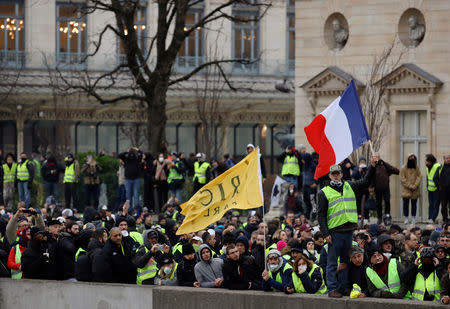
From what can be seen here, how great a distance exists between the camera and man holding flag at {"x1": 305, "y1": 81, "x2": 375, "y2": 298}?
16.2 m

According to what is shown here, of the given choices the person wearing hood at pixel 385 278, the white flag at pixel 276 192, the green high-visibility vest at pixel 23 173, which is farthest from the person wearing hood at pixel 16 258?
the green high-visibility vest at pixel 23 173

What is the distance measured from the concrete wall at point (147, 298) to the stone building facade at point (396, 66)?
13.4 meters

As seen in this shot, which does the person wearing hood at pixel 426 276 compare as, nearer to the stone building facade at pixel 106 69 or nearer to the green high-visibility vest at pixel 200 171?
the green high-visibility vest at pixel 200 171

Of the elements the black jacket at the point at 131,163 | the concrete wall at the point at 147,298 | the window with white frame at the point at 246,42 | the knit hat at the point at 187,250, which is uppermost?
the window with white frame at the point at 246,42

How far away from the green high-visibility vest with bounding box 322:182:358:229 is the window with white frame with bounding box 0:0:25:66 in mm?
41198

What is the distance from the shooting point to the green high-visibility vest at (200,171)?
31.2m

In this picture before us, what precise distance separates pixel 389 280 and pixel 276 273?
1495mm

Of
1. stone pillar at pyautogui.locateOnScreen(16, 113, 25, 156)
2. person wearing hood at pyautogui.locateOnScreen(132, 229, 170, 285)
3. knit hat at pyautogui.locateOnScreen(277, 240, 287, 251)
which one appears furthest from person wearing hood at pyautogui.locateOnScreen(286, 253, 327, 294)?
stone pillar at pyautogui.locateOnScreen(16, 113, 25, 156)

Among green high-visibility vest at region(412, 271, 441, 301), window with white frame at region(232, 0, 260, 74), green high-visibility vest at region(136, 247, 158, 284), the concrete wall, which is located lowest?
the concrete wall

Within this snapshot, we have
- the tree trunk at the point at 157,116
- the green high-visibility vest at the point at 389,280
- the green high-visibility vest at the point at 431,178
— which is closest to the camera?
the green high-visibility vest at the point at 389,280

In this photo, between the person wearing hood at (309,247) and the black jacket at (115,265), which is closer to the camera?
the black jacket at (115,265)

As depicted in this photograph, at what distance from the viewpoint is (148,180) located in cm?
3142

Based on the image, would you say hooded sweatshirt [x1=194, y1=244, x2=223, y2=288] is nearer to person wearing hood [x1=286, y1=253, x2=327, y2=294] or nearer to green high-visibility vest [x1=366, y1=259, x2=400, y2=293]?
person wearing hood [x1=286, y1=253, x2=327, y2=294]

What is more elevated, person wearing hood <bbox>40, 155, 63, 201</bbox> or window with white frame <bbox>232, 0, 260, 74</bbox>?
window with white frame <bbox>232, 0, 260, 74</bbox>
